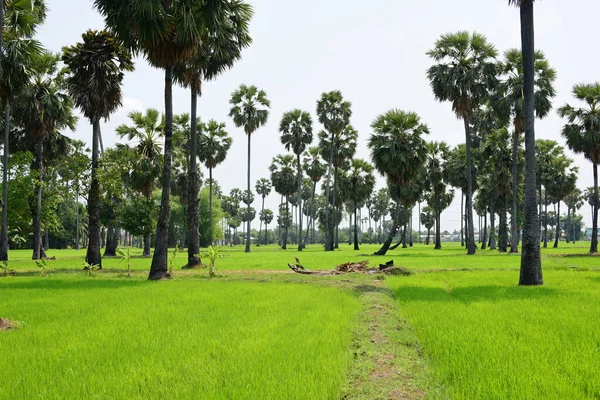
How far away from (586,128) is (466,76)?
444 inches

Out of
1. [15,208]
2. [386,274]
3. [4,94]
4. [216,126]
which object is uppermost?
[216,126]

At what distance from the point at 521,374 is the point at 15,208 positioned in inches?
1317

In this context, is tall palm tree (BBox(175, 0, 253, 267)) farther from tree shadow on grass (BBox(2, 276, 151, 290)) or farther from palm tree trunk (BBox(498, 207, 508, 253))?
palm tree trunk (BBox(498, 207, 508, 253))

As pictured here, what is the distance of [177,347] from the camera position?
282 inches

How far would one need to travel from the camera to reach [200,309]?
11.0 meters

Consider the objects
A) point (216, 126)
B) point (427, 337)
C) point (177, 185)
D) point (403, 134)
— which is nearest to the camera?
point (427, 337)

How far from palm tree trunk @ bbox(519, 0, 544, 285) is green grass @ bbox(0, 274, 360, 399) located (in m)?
7.73

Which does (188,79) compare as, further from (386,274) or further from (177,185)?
(177,185)

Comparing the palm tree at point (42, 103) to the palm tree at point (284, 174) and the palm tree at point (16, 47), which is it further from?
the palm tree at point (284, 174)

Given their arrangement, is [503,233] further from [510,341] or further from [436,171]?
[510,341]

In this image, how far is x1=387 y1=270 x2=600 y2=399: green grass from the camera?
5.30m

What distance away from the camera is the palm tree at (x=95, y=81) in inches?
940

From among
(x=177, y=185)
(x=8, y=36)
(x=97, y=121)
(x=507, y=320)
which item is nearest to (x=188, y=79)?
(x=97, y=121)

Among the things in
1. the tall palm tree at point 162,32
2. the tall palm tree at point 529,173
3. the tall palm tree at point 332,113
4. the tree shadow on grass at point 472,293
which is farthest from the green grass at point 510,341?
the tall palm tree at point 332,113
